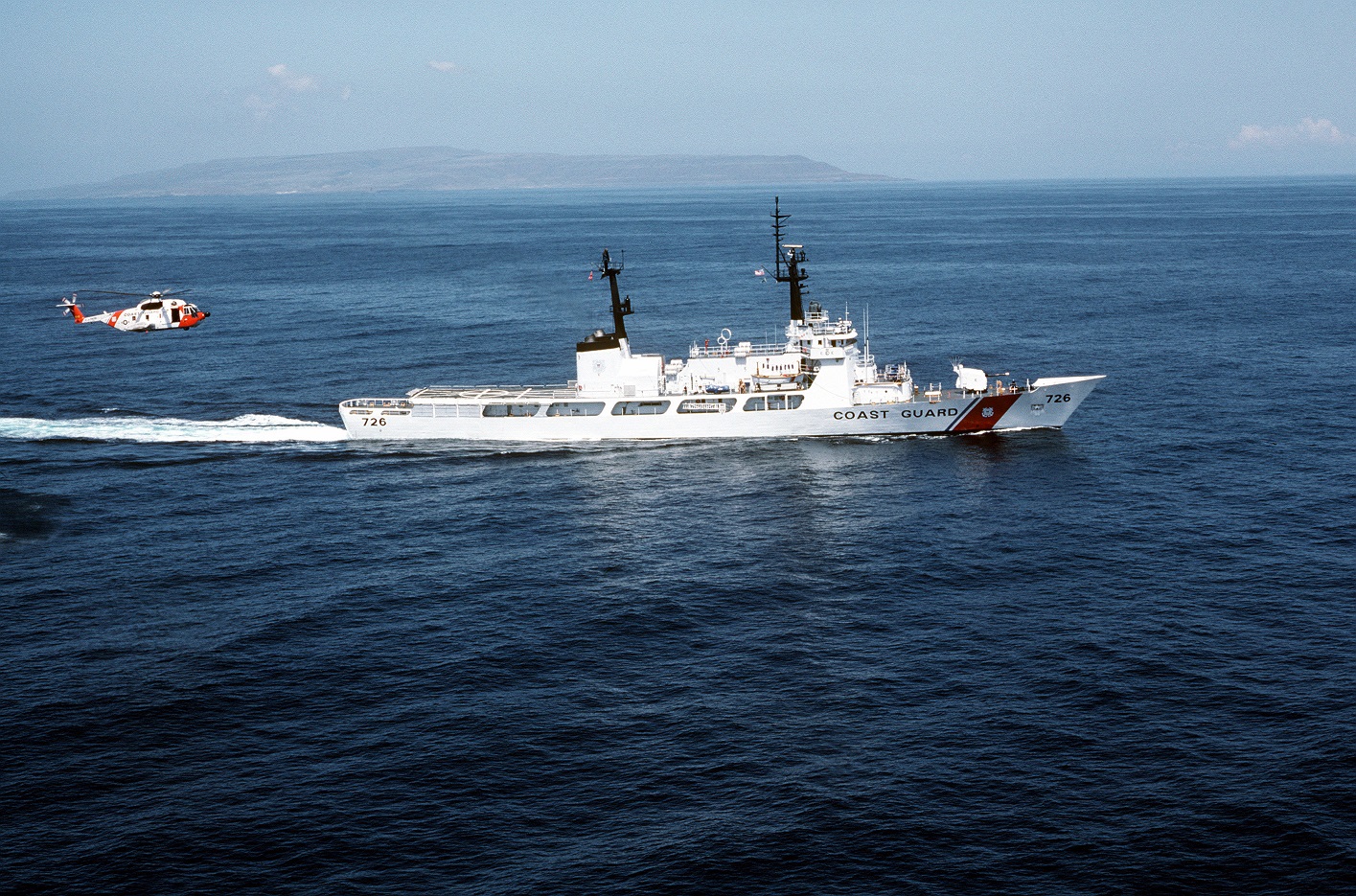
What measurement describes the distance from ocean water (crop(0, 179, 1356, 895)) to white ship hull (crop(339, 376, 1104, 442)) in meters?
2.04

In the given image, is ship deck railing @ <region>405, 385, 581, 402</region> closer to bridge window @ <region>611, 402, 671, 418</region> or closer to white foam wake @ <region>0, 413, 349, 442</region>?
bridge window @ <region>611, 402, 671, 418</region>

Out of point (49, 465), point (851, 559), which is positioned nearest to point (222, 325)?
point (49, 465)

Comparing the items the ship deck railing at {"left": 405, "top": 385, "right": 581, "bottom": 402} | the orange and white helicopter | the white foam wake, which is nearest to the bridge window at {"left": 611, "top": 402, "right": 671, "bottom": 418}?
the ship deck railing at {"left": 405, "top": 385, "right": 581, "bottom": 402}

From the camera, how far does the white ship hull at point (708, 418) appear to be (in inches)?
3664

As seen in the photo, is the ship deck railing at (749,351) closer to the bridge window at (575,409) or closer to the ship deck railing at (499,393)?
the bridge window at (575,409)

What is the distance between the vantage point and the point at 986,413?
3674 inches

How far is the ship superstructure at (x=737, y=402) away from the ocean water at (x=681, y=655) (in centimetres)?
224

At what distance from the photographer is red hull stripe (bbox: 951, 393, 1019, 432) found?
304 feet

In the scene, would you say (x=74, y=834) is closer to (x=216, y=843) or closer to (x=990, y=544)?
(x=216, y=843)

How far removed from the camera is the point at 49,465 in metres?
85.6

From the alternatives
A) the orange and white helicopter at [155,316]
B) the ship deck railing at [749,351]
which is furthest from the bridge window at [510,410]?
the orange and white helicopter at [155,316]

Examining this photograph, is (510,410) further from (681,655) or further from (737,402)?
(681,655)

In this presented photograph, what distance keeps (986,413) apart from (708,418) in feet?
72.0

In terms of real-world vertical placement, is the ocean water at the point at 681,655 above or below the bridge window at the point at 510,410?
below
